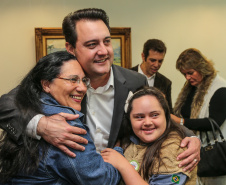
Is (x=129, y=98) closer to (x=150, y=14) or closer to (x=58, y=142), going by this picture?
(x=58, y=142)

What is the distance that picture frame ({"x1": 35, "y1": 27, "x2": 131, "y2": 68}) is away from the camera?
3945 millimetres

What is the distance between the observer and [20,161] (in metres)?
1.28

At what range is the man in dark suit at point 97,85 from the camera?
1.42m

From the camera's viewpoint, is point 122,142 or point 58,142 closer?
point 58,142

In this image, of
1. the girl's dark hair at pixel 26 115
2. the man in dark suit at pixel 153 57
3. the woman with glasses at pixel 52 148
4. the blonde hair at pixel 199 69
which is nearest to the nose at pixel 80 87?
the woman with glasses at pixel 52 148

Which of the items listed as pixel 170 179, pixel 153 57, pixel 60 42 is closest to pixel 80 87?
pixel 170 179

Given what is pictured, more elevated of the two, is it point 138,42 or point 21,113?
point 138,42

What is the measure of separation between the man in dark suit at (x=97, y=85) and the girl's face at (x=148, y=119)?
0.18 meters

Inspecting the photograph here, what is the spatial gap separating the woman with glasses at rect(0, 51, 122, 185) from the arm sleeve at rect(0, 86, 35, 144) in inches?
1.1

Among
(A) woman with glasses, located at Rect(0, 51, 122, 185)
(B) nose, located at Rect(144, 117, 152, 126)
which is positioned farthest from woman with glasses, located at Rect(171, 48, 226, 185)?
(A) woman with glasses, located at Rect(0, 51, 122, 185)

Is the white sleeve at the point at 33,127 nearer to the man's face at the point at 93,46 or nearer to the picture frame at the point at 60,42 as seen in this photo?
the man's face at the point at 93,46

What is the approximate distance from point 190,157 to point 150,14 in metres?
3.17

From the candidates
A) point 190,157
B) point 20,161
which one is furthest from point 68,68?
point 190,157

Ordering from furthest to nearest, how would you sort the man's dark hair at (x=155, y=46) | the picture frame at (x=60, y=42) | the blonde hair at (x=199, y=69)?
the picture frame at (x=60, y=42), the man's dark hair at (x=155, y=46), the blonde hair at (x=199, y=69)
